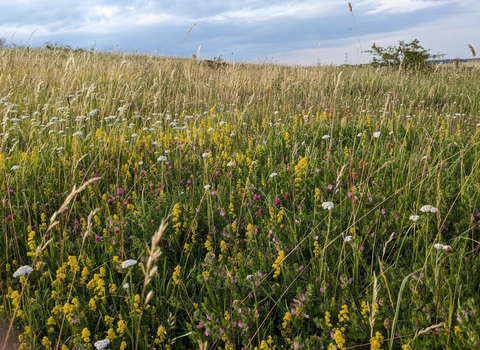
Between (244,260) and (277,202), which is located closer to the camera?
(244,260)

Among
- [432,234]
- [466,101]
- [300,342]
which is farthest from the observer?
[466,101]

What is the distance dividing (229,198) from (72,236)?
118cm

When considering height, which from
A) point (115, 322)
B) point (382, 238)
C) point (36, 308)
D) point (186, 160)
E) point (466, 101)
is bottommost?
point (115, 322)

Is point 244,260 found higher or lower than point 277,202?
lower

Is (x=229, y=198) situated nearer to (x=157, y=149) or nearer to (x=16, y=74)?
(x=157, y=149)

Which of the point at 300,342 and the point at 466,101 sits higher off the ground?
the point at 466,101

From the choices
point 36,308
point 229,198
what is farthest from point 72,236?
point 229,198

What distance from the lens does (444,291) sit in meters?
1.68

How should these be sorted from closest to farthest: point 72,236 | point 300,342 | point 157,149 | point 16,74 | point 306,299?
point 300,342
point 306,299
point 72,236
point 157,149
point 16,74

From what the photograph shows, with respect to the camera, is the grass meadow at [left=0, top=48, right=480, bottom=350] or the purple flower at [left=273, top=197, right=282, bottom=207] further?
the purple flower at [left=273, top=197, right=282, bottom=207]

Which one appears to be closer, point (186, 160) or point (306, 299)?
point (306, 299)

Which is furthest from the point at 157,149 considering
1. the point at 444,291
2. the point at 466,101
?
the point at 466,101

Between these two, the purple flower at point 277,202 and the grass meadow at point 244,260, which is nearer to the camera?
the grass meadow at point 244,260

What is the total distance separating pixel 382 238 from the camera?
2.21 m
